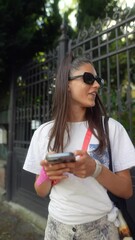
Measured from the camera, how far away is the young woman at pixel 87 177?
1.43 m

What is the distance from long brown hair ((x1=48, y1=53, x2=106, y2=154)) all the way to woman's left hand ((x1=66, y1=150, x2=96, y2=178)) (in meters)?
0.28

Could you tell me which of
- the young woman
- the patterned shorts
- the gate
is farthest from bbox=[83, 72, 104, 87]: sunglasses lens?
the gate

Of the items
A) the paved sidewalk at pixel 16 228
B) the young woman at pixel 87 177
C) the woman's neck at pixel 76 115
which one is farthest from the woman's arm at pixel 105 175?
the paved sidewalk at pixel 16 228

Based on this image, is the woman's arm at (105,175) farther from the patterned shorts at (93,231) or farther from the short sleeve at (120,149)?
the patterned shorts at (93,231)

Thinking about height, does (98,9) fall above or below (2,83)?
above

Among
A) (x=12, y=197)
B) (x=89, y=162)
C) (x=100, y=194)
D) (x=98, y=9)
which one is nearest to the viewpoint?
(x=89, y=162)

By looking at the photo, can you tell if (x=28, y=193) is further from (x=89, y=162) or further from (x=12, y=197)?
(x=89, y=162)

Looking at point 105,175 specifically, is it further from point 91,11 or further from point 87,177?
point 91,11

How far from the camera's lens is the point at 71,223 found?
145 centimetres

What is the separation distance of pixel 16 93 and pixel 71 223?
14.2 ft

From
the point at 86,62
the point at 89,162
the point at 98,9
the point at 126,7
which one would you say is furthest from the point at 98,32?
the point at 89,162

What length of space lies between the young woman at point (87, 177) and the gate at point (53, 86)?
1.60 m

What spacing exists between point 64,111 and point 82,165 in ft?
1.55

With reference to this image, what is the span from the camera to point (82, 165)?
1.20 meters
